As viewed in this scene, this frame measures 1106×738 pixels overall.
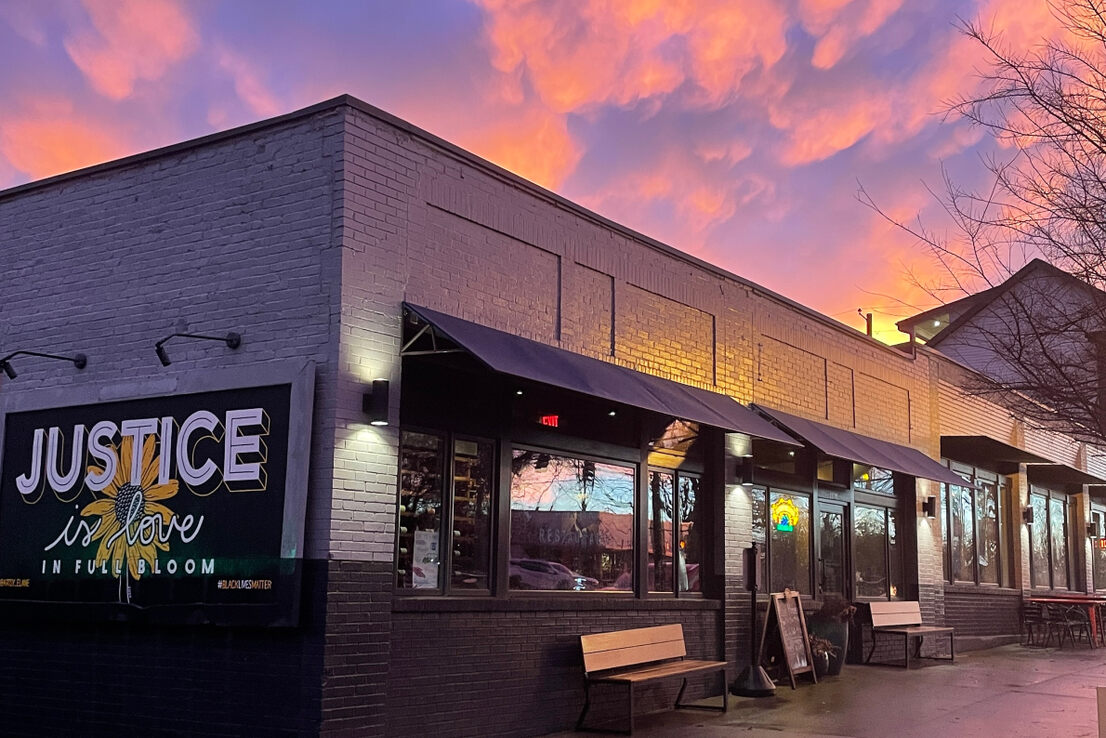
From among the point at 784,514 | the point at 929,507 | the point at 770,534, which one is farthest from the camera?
the point at 929,507

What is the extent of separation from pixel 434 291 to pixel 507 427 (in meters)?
1.64

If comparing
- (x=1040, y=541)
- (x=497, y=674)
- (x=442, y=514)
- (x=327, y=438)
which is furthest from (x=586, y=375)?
(x=1040, y=541)

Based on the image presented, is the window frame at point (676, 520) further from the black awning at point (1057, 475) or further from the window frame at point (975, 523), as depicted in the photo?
the black awning at point (1057, 475)

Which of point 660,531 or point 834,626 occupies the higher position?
point 660,531

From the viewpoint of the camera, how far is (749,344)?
1578cm

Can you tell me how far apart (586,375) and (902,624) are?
34.0ft

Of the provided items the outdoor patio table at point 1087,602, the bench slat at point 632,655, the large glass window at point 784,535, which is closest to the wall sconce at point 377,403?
the bench slat at point 632,655

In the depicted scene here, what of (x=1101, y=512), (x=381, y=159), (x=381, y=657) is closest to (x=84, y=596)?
(x=381, y=657)

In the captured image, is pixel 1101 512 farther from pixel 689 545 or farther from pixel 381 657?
pixel 381 657

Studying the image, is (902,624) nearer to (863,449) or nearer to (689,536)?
(863,449)

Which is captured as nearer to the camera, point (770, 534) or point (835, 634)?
point (770, 534)

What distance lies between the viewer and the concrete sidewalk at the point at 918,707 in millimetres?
11805

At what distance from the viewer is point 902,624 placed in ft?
61.8

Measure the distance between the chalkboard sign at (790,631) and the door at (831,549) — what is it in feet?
5.89
